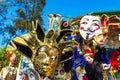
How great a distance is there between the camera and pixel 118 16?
9.31 meters

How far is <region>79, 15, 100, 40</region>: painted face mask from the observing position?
8.59m

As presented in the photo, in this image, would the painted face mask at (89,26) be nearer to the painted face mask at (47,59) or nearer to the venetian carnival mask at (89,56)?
the venetian carnival mask at (89,56)

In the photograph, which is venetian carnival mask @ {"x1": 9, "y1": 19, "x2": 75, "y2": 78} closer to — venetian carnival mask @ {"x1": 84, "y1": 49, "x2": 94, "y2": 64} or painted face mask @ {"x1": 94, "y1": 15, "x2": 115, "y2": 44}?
venetian carnival mask @ {"x1": 84, "y1": 49, "x2": 94, "y2": 64}

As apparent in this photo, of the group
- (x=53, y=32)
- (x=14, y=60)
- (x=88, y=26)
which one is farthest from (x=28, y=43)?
(x=14, y=60)

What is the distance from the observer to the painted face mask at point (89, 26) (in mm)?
8594

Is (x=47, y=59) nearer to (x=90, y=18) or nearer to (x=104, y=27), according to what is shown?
(x=90, y=18)

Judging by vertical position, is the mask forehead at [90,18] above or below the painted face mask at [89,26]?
above

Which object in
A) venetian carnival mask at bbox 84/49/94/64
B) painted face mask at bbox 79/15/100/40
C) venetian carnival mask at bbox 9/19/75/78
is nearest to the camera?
venetian carnival mask at bbox 9/19/75/78

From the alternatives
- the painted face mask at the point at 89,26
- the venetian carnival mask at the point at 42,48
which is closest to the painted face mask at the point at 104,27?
the painted face mask at the point at 89,26

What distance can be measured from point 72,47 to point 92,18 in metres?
1.58

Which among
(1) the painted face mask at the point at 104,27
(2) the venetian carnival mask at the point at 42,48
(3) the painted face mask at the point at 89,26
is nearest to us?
(2) the venetian carnival mask at the point at 42,48

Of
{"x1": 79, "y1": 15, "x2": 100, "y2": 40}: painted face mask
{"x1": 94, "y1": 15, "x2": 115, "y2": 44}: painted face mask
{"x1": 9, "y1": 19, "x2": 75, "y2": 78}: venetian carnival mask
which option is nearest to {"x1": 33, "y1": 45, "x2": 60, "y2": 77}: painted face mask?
{"x1": 9, "y1": 19, "x2": 75, "y2": 78}: venetian carnival mask

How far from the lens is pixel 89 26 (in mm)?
8664

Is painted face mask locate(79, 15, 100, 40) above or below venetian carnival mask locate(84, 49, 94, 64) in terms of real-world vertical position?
above
